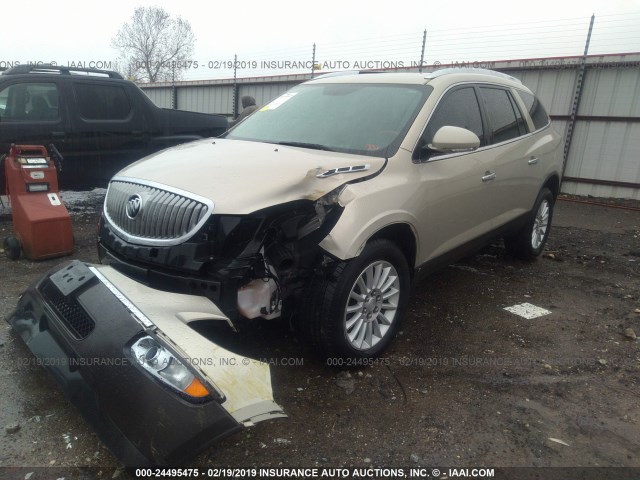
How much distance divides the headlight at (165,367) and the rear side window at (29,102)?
5097 millimetres

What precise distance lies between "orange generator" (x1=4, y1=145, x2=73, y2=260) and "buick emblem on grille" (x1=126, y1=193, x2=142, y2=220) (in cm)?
237

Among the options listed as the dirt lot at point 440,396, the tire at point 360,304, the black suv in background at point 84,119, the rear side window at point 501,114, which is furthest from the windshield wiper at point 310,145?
the black suv in background at point 84,119

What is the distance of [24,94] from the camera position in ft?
19.0

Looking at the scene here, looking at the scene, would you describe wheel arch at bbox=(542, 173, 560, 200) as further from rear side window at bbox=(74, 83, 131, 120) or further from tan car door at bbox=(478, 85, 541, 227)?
rear side window at bbox=(74, 83, 131, 120)

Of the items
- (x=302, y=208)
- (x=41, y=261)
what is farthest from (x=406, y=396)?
(x=41, y=261)

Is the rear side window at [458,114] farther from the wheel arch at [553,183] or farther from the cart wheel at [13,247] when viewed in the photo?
the cart wheel at [13,247]

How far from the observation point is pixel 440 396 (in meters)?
2.75

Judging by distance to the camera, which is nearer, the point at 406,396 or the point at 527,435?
the point at 527,435

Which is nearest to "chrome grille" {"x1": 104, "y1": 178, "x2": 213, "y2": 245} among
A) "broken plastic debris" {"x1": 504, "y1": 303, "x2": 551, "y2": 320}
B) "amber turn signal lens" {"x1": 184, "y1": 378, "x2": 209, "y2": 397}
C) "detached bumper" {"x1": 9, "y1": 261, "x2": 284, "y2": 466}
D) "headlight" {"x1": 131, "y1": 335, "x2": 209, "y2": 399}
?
"detached bumper" {"x1": 9, "y1": 261, "x2": 284, "y2": 466}

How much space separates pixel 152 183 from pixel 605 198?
9609 millimetres

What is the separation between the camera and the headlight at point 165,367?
1891 millimetres

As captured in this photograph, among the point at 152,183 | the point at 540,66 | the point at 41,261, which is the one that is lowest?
the point at 41,261

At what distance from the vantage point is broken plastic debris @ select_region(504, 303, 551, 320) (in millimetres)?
3955

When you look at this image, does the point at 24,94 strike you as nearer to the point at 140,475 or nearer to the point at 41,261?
the point at 41,261
